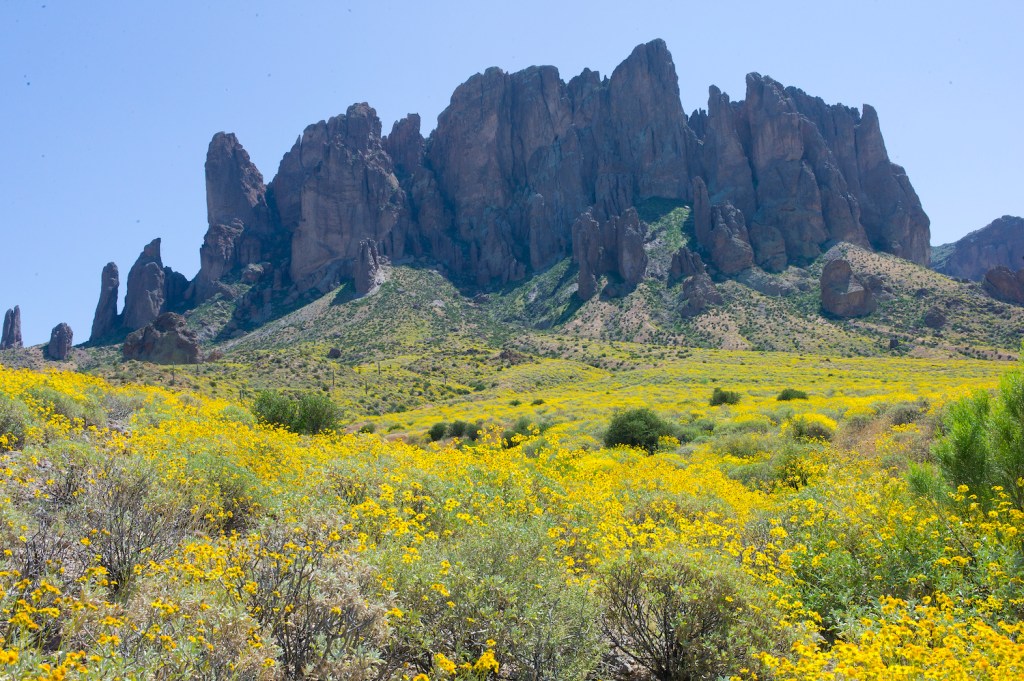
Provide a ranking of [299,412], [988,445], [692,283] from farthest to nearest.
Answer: [692,283] → [299,412] → [988,445]

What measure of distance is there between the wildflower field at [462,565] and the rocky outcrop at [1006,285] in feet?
398

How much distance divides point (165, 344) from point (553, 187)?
362 feet

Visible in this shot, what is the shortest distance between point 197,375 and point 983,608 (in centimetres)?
7304

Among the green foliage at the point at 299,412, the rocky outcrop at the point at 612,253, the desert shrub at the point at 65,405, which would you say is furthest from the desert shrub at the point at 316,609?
the rocky outcrop at the point at 612,253

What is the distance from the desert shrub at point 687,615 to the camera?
22.4 ft

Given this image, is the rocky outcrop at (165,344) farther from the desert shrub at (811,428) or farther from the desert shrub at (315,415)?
the desert shrub at (811,428)

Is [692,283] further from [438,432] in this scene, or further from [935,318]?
[438,432]

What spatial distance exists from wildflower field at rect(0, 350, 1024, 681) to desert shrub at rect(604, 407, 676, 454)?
40.2 feet

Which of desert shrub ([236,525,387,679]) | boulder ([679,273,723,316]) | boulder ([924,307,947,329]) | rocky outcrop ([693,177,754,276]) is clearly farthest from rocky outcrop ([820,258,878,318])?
desert shrub ([236,525,387,679])

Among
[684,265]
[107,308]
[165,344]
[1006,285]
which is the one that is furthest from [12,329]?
[1006,285]

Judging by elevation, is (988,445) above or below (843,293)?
below

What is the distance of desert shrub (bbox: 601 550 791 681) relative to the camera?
6.83 m

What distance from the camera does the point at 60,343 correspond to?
456 ft

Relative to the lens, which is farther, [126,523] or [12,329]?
[12,329]
